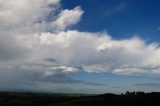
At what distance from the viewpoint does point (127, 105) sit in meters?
198

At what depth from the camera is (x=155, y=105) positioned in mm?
191000

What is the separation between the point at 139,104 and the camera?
19762cm

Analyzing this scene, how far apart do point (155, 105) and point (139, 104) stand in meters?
11.6

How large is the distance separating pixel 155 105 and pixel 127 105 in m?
19.4

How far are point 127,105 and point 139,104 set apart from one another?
8414mm
